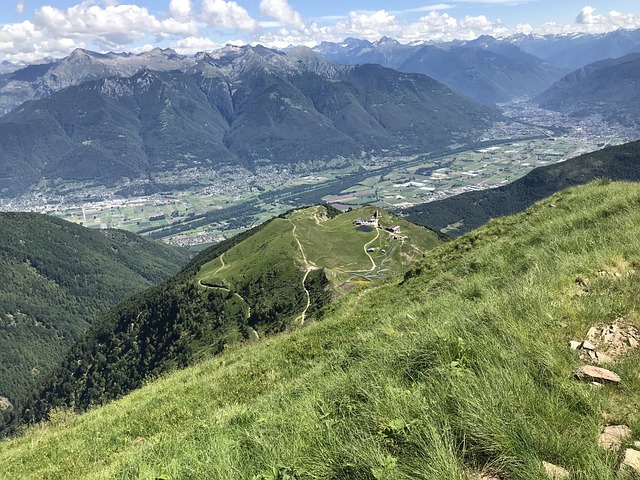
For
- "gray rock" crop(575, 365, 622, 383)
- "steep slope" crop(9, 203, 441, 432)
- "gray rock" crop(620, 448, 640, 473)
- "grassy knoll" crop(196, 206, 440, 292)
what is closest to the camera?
"gray rock" crop(620, 448, 640, 473)

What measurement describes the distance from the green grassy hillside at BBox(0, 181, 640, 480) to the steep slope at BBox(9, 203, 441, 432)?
86.2 metres

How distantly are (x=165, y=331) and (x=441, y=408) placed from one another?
149970 mm

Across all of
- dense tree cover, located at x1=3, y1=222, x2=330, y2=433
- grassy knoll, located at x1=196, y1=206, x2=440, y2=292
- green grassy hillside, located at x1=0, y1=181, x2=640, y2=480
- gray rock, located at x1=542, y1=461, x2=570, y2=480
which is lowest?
dense tree cover, located at x1=3, y1=222, x2=330, y2=433

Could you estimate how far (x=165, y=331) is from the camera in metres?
142

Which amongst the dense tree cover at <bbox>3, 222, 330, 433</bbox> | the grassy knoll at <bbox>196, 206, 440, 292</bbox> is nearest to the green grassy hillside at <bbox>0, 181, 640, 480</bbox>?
the dense tree cover at <bbox>3, 222, 330, 433</bbox>

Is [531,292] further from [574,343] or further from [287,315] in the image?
[287,315]

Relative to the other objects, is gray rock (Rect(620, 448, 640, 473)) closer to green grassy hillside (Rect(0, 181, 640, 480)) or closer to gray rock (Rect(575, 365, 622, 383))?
green grassy hillside (Rect(0, 181, 640, 480))

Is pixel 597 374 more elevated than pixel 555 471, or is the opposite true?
pixel 555 471

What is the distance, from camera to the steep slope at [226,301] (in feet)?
384

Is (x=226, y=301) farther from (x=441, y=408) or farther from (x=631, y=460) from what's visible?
(x=631, y=460)

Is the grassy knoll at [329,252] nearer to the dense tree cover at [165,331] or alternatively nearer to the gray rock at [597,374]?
the dense tree cover at [165,331]

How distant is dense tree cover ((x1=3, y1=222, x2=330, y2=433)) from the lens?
115188 mm

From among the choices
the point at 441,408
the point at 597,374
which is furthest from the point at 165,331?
the point at 597,374

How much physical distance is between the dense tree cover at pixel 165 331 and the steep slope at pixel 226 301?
427mm
